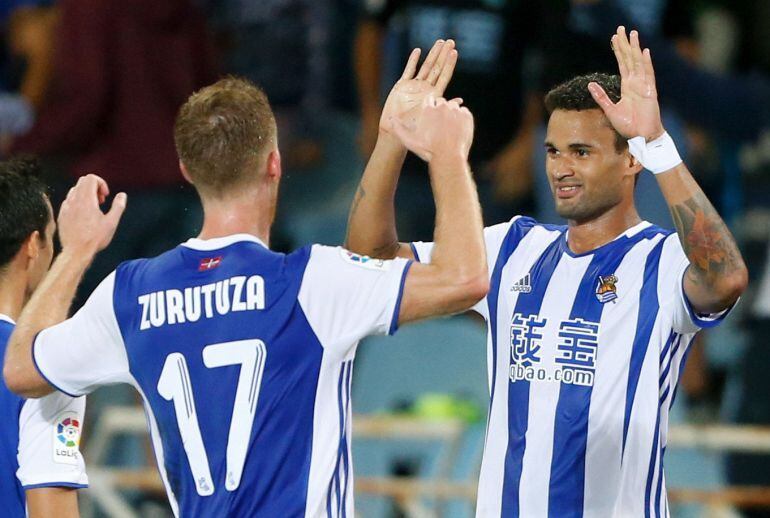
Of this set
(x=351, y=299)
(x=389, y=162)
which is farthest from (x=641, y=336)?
(x=351, y=299)

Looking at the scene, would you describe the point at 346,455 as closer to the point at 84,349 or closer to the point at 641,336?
the point at 84,349

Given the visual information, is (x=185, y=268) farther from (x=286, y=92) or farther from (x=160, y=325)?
(x=286, y=92)

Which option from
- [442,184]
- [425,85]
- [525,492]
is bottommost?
[525,492]

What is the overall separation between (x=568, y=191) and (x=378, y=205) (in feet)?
2.32

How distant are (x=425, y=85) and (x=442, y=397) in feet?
17.3

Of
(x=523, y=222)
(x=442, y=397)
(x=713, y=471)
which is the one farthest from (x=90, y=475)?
(x=523, y=222)

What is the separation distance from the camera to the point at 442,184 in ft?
13.4

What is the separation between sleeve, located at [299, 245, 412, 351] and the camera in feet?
13.2

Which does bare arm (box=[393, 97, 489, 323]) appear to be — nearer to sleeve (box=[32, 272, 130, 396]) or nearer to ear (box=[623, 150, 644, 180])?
sleeve (box=[32, 272, 130, 396])

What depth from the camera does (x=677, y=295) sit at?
482 centimetres

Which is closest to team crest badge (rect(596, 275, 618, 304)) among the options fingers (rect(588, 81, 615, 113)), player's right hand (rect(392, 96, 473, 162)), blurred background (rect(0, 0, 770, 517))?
fingers (rect(588, 81, 615, 113))

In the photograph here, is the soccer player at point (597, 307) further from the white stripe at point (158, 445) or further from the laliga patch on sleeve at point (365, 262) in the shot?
the white stripe at point (158, 445)

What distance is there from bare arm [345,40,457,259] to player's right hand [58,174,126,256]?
2.97ft

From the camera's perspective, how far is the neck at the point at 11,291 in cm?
482
